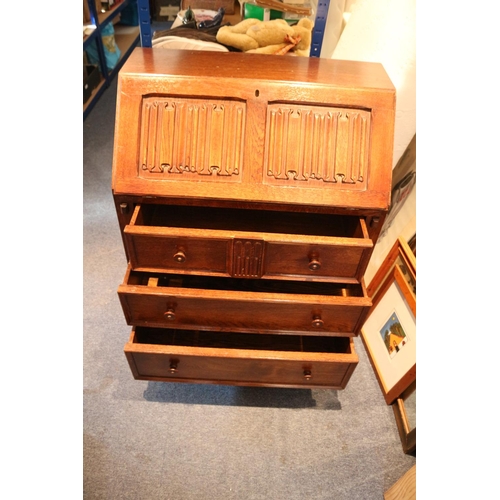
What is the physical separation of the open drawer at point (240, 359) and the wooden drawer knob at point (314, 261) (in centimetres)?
31

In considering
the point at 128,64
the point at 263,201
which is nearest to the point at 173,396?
the point at 263,201

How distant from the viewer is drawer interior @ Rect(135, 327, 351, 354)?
134cm

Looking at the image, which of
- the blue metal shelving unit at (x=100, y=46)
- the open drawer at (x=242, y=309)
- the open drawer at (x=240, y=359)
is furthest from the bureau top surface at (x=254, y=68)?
the blue metal shelving unit at (x=100, y=46)

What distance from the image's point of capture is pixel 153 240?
3.25 ft

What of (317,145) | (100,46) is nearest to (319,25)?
(317,145)

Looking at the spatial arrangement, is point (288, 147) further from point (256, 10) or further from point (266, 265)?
point (256, 10)

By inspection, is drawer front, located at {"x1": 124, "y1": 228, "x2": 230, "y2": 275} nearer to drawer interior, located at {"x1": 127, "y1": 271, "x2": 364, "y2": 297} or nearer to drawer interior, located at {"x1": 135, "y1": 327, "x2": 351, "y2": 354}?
drawer interior, located at {"x1": 127, "y1": 271, "x2": 364, "y2": 297}

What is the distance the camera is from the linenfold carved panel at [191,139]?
3.27 feet

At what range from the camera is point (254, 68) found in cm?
107

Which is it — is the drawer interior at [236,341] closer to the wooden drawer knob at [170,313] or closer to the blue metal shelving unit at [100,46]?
the wooden drawer knob at [170,313]

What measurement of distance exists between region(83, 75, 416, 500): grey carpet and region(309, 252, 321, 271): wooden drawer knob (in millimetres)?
739

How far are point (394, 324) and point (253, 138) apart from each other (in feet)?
2.97

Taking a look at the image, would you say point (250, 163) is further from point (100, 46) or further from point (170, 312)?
point (100, 46)

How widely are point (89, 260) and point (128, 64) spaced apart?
1.15 metres
